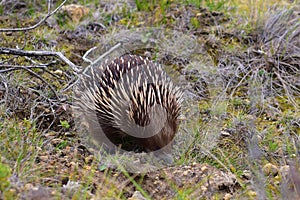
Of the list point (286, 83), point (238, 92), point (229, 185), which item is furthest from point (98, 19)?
point (229, 185)

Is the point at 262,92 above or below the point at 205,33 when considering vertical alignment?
below

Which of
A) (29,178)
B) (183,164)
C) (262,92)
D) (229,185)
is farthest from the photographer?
(262,92)

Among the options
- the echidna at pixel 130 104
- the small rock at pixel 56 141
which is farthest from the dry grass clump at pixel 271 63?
the small rock at pixel 56 141

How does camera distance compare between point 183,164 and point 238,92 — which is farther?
point 238,92

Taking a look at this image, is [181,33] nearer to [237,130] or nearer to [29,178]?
[237,130]

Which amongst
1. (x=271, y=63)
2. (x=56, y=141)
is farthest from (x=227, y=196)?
(x=271, y=63)

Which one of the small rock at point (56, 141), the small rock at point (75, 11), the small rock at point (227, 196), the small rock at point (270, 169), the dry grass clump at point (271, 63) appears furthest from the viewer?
the small rock at point (75, 11)

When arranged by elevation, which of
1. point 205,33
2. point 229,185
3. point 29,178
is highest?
point 205,33

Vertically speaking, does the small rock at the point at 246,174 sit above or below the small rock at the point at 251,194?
below

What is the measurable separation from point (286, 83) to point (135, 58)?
1.45m

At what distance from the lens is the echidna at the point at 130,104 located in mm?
2697

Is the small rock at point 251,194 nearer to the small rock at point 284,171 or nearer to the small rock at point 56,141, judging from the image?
the small rock at point 284,171

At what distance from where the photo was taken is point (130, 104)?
2760mm

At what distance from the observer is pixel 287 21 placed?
13.8 feet
